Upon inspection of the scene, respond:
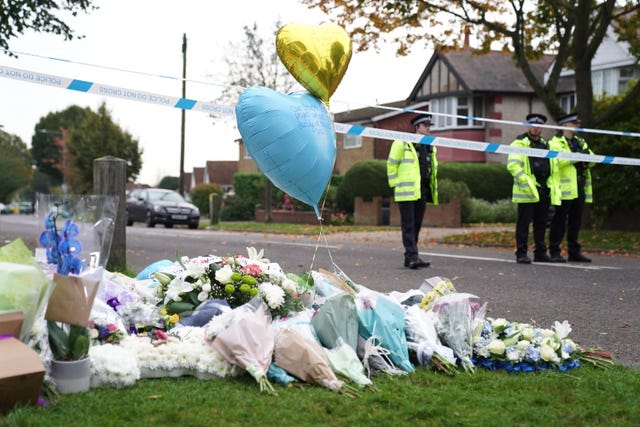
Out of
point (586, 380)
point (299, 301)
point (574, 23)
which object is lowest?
point (586, 380)

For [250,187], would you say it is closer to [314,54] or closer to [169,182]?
[314,54]

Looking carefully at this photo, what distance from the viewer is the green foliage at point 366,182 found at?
26953mm

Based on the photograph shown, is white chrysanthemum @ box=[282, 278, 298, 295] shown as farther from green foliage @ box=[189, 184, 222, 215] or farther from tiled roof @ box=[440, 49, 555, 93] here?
green foliage @ box=[189, 184, 222, 215]

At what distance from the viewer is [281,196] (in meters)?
31.8

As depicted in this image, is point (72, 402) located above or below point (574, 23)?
below

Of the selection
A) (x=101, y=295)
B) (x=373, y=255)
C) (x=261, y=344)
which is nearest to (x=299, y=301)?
(x=261, y=344)

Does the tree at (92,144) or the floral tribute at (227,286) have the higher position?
the tree at (92,144)

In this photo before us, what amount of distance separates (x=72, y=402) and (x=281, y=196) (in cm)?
2861

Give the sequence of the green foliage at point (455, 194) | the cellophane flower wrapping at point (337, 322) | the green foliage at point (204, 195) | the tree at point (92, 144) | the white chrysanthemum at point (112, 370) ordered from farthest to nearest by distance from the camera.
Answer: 1. the tree at point (92, 144)
2. the green foliage at point (204, 195)
3. the green foliage at point (455, 194)
4. the cellophane flower wrapping at point (337, 322)
5. the white chrysanthemum at point (112, 370)

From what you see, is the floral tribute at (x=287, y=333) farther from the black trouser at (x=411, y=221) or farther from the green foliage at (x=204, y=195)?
the green foliage at (x=204, y=195)

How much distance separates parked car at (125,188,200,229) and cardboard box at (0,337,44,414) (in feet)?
77.7

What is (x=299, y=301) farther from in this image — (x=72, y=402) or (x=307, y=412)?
Answer: (x=72, y=402)

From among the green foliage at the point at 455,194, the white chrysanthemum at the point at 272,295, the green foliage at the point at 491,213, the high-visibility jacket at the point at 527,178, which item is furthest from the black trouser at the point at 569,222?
the green foliage at the point at 491,213

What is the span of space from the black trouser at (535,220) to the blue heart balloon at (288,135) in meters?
5.96
